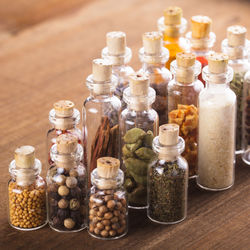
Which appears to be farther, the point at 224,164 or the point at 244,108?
the point at 244,108

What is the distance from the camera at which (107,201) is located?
57.3 inches

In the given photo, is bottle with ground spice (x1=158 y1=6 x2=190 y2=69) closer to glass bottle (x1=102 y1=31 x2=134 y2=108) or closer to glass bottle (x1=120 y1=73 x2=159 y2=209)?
glass bottle (x1=102 y1=31 x2=134 y2=108)

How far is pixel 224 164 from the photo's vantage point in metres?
1.67

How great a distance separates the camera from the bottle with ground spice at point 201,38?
1823 millimetres

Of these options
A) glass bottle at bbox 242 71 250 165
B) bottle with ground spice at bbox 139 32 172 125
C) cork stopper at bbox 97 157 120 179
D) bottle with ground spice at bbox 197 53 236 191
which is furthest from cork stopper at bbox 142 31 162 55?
cork stopper at bbox 97 157 120 179

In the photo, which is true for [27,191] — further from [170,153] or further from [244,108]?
[244,108]

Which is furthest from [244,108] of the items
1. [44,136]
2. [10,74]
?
[10,74]

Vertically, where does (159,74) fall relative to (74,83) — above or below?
above

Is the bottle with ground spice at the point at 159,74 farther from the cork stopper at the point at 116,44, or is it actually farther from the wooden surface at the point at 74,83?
the wooden surface at the point at 74,83

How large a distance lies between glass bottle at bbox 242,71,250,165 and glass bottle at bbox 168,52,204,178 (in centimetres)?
15

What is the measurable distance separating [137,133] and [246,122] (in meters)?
0.38

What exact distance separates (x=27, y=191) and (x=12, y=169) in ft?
0.18

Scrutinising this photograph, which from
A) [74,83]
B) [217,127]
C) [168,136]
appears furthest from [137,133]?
[74,83]

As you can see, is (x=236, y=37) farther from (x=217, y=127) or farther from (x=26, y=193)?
(x=26, y=193)
